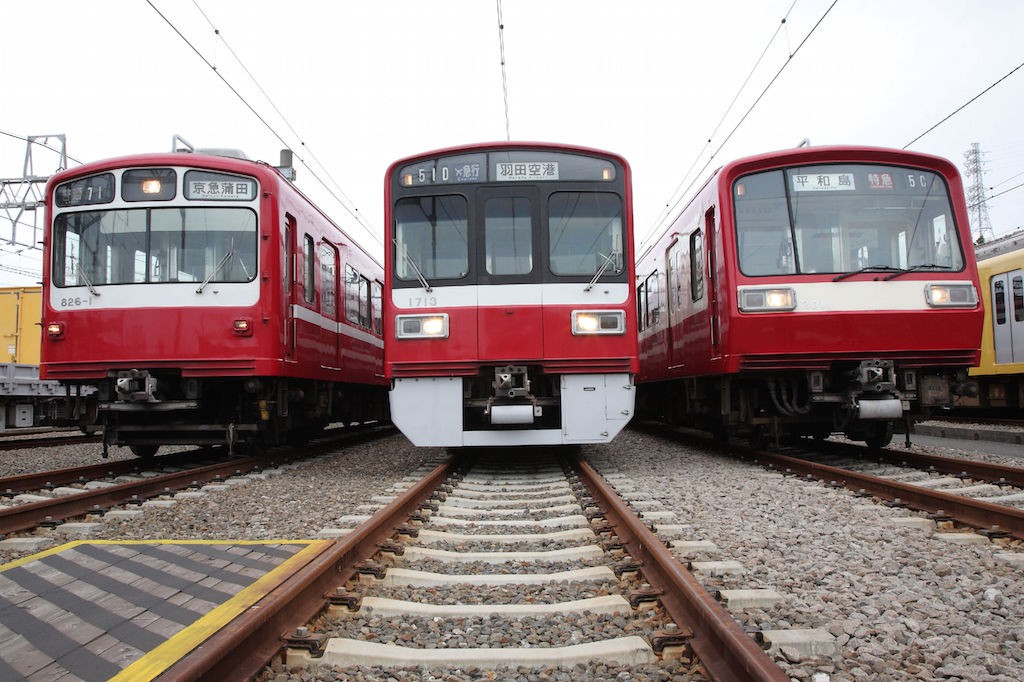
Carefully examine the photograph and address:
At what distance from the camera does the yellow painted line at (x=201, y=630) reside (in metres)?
2.05

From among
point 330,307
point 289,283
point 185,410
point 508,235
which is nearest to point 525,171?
point 508,235

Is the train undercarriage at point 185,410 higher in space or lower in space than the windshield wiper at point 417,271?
lower

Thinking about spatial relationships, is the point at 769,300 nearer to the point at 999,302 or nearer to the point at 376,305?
the point at 376,305

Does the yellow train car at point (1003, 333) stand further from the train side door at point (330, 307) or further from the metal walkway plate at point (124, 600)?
the metal walkway plate at point (124, 600)

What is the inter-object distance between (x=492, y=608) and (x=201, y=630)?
3.50ft

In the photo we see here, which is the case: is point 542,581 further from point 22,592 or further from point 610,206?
point 610,206

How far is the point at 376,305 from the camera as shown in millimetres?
12969

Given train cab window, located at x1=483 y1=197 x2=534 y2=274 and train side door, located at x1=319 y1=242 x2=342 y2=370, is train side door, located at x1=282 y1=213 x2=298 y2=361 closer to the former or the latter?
train side door, located at x1=319 y1=242 x2=342 y2=370

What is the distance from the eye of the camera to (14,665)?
2.15 m

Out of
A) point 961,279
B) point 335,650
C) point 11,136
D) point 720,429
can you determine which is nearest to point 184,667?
point 335,650

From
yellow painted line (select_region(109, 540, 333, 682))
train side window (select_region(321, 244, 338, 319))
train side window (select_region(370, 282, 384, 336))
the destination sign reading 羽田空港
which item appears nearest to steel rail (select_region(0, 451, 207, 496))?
train side window (select_region(321, 244, 338, 319))

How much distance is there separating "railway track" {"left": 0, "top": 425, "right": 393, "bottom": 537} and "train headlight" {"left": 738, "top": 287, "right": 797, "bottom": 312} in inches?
207

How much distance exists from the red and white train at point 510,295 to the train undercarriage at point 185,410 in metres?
1.83

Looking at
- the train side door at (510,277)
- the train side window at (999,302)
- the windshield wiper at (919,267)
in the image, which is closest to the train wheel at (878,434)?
the windshield wiper at (919,267)
